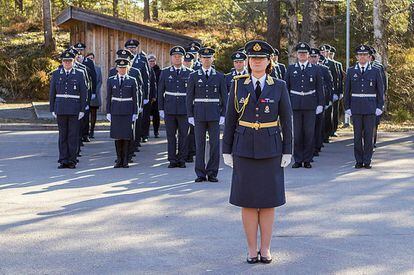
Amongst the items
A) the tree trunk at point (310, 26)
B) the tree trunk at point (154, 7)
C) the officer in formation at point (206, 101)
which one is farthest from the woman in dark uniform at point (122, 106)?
the tree trunk at point (154, 7)

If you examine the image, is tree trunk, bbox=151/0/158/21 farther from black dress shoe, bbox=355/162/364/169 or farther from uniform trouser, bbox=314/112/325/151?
black dress shoe, bbox=355/162/364/169

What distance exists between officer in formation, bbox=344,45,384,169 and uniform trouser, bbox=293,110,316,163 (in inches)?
27.7

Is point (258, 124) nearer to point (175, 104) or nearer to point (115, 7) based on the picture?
point (175, 104)

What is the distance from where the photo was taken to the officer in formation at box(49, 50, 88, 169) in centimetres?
1352

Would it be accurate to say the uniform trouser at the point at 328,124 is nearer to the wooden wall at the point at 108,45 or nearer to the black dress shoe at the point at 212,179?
the black dress shoe at the point at 212,179

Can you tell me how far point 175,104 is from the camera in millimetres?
13734

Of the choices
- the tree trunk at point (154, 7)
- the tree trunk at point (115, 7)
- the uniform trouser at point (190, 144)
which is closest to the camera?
the uniform trouser at point (190, 144)

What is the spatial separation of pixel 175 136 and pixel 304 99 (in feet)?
7.69

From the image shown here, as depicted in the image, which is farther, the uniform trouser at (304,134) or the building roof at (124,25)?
the building roof at (124,25)

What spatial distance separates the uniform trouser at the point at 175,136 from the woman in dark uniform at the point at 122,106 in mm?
638

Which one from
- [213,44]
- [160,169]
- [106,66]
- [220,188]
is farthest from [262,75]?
[213,44]

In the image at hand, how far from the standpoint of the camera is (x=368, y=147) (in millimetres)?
13578

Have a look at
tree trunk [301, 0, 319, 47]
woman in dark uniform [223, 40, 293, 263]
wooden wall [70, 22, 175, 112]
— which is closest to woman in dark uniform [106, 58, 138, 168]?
woman in dark uniform [223, 40, 293, 263]

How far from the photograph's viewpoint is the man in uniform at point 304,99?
544 inches
